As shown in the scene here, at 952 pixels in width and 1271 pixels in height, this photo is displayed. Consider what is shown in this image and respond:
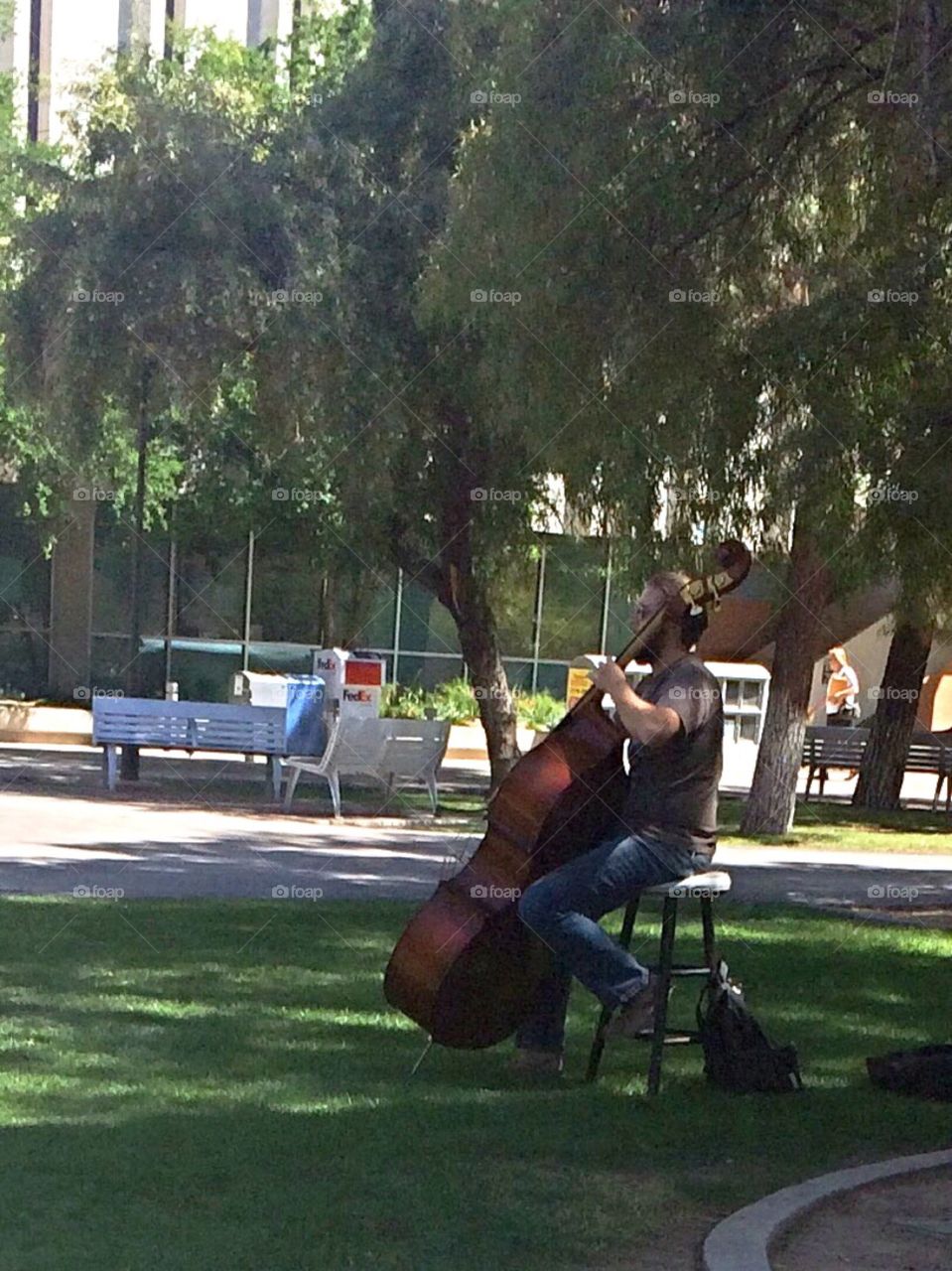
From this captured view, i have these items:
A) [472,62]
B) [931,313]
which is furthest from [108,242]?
[931,313]

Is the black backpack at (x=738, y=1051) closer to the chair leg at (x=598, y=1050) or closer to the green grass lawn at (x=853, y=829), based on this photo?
the chair leg at (x=598, y=1050)

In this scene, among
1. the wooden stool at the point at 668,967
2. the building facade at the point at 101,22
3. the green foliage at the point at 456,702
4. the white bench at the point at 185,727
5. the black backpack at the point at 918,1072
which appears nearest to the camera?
the wooden stool at the point at 668,967

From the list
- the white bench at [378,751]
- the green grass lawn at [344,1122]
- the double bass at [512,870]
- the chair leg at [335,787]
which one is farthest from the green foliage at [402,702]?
the double bass at [512,870]

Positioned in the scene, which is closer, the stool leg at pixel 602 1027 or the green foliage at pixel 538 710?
the stool leg at pixel 602 1027

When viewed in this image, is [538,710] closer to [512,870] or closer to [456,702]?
[456,702]

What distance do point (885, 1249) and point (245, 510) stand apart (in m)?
24.1

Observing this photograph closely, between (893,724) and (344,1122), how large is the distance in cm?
1713

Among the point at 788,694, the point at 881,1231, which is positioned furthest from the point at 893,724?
the point at 881,1231

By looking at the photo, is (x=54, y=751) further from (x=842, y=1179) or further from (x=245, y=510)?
(x=842, y=1179)

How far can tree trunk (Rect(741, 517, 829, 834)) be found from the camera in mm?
18062

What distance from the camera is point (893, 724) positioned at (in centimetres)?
2225

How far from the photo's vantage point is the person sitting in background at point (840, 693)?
102 feet

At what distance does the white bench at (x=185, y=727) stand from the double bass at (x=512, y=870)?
41.9 feet

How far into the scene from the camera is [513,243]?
11.3 m
